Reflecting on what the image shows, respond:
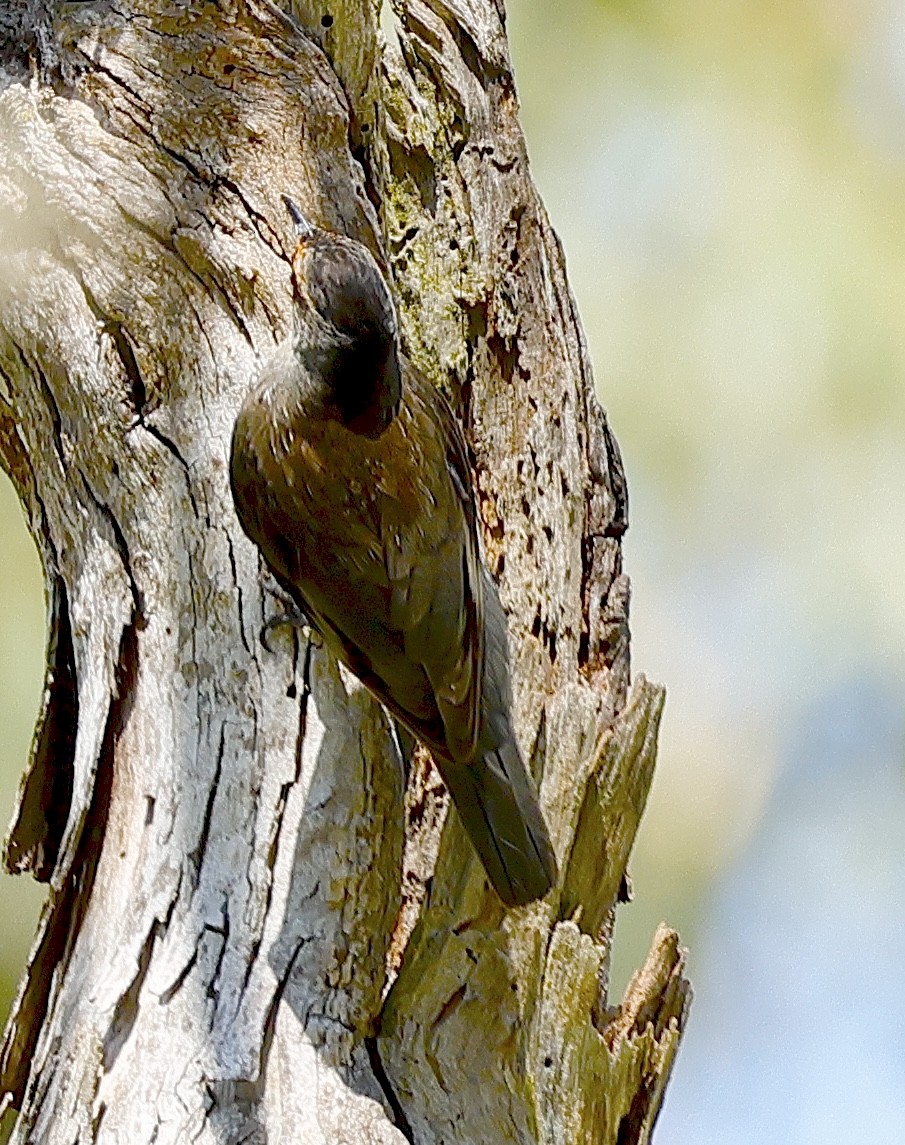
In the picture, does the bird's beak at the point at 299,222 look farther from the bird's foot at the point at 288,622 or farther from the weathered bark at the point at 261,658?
the bird's foot at the point at 288,622

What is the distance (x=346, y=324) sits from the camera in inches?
108

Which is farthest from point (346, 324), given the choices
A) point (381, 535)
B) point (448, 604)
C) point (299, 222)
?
point (448, 604)

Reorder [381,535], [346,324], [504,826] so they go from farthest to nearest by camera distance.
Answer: [381,535], [346,324], [504,826]

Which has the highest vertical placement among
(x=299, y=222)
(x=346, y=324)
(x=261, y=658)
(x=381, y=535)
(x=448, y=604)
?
(x=299, y=222)

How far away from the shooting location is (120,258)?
2.95 meters

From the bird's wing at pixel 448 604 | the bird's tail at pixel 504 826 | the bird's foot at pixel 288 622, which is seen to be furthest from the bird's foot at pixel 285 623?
the bird's tail at pixel 504 826

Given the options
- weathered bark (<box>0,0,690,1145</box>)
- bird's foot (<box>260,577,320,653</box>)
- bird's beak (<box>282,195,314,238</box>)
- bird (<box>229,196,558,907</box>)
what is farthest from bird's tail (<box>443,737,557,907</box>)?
bird's beak (<box>282,195,314,238</box>)

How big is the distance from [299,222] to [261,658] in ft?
2.49

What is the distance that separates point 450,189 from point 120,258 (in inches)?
29.8

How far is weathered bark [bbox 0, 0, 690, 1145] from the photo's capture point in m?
2.54

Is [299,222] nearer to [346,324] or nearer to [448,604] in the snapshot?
[346,324]

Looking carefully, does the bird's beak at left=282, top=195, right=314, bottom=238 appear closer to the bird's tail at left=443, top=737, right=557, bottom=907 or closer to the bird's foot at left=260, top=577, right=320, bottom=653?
the bird's foot at left=260, top=577, right=320, bottom=653

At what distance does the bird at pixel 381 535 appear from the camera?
2621 millimetres

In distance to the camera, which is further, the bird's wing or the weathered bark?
the bird's wing
